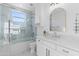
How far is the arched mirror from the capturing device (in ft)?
4.29

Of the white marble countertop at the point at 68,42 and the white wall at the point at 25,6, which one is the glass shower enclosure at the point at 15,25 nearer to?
the white wall at the point at 25,6

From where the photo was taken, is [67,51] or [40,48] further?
[40,48]

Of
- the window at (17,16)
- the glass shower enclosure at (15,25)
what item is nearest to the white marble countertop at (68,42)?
the glass shower enclosure at (15,25)

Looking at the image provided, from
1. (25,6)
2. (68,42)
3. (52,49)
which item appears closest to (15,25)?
(25,6)

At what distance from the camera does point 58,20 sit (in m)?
1.35

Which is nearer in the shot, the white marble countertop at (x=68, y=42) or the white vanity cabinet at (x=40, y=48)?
the white marble countertop at (x=68, y=42)

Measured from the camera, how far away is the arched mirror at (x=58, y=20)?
4.29ft

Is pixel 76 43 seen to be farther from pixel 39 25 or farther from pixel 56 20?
pixel 39 25

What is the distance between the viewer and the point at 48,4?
1.25m

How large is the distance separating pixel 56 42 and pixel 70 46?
20cm

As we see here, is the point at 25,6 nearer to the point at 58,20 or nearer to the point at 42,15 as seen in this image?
the point at 42,15

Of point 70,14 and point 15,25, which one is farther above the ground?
point 70,14

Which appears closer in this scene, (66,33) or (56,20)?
(66,33)

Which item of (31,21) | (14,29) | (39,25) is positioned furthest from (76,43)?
(14,29)
